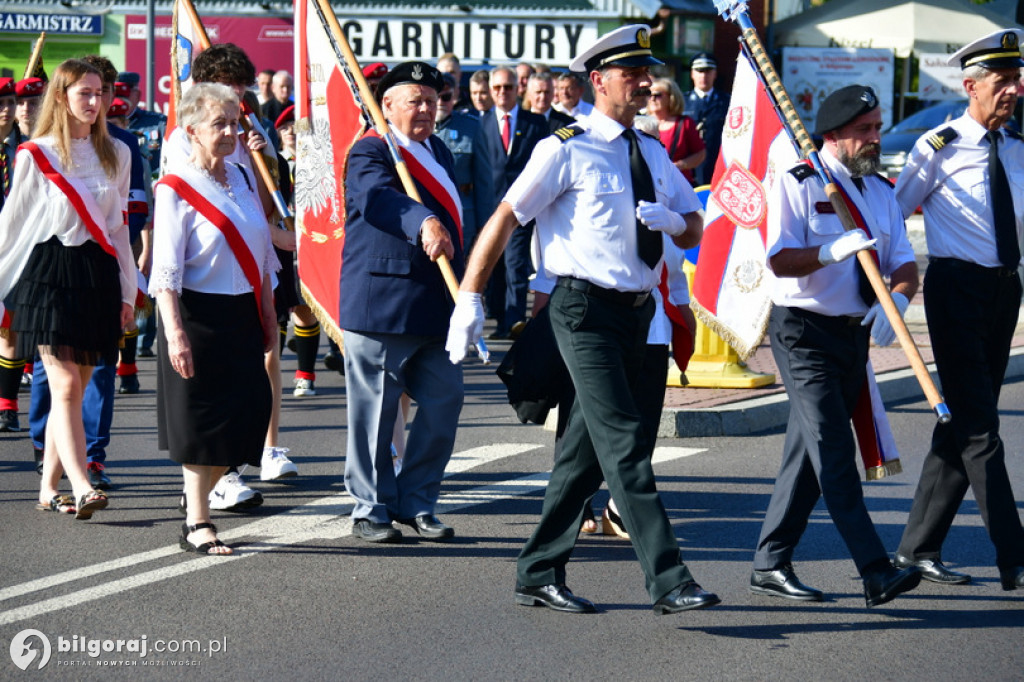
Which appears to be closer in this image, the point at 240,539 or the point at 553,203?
the point at 553,203

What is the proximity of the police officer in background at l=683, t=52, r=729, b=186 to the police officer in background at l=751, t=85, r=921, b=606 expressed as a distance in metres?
9.00

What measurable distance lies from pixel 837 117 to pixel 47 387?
4.33 metres

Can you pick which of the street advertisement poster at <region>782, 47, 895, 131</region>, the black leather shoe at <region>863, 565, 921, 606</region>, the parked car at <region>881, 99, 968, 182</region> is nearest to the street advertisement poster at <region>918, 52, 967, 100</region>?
the street advertisement poster at <region>782, 47, 895, 131</region>

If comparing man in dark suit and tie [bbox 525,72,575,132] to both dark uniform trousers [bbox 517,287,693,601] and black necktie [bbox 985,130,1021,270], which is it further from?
dark uniform trousers [bbox 517,287,693,601]

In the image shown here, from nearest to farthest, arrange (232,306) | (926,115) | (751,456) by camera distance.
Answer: (232,306)
(751,456)
(926,115)

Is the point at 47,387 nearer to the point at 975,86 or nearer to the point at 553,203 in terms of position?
the point at 553,203

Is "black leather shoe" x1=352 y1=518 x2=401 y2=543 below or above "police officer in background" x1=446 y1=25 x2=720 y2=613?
below

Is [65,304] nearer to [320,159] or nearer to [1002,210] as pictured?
[320,159]

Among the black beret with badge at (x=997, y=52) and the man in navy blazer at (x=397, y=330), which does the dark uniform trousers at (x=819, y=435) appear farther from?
the man in navy blazer at (x=397, y=330)

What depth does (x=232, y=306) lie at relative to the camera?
6.51m

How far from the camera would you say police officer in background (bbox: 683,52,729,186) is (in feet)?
48.8

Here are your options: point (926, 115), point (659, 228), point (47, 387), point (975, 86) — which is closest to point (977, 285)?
point (975, 86)

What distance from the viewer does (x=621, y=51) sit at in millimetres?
5543

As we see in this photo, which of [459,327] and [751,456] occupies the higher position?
[459,327]
